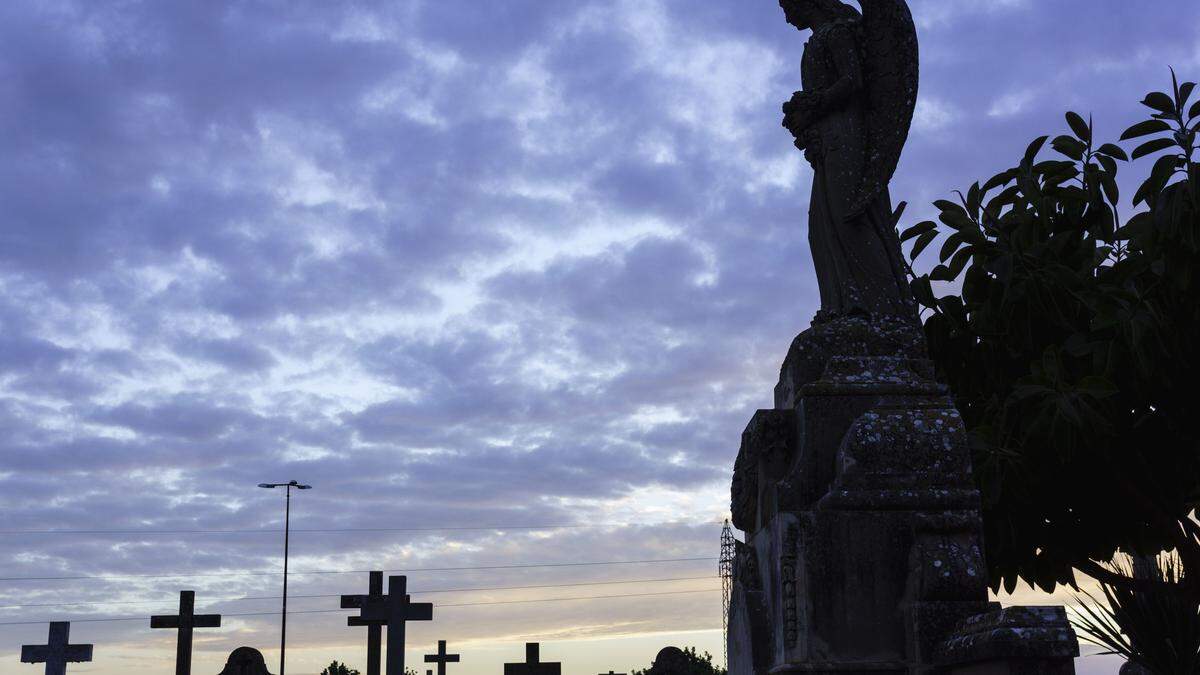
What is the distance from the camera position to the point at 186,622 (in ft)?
79.8

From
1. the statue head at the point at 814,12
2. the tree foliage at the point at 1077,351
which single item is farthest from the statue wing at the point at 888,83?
the tree foliage at the point at 1077,351

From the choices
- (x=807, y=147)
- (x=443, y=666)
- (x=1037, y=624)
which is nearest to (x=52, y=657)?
(x=443, y=666)

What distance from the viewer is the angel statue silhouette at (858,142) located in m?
7.46

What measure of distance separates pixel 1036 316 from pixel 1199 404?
1.72m

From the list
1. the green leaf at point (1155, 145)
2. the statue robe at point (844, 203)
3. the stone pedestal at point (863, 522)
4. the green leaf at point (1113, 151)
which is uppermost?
the green leaf at point (1113, 151)

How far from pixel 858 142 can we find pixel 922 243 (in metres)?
4.99

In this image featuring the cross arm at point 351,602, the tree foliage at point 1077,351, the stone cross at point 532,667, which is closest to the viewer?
the tree foliage at point 1077,351

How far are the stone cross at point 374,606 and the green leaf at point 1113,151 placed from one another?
15998 millimetres

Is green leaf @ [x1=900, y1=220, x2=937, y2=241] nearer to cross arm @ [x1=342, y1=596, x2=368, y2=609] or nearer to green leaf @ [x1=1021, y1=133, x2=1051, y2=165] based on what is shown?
green leaf @ [x1=1021, y1=133, x2=1051, y2=165]

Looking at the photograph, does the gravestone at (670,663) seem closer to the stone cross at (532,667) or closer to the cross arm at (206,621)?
the stone cross at (532,667)

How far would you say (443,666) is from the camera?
3838cm

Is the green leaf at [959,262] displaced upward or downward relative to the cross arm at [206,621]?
upward

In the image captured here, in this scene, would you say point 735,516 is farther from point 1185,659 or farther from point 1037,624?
point 1185,659

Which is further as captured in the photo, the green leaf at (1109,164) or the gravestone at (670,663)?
the gravestone at (670,663)
